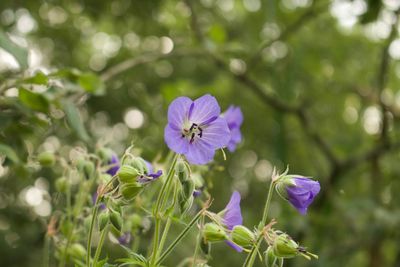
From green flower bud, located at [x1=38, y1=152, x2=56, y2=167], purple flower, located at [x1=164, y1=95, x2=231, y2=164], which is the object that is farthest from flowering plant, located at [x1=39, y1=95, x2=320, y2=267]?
green flower bud, located at [x1=38, y1=152, x2=56, y2=167]

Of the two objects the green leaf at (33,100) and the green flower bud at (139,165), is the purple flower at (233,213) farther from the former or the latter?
the green leaf at (33,100)

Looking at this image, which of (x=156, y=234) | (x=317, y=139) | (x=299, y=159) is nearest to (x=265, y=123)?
(x=299, y=159)

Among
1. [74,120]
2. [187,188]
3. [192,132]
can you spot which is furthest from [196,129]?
[74,120]

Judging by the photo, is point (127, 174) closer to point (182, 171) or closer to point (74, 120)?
point (182, 171)

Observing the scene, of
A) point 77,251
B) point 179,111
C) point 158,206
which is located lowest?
point 77,251

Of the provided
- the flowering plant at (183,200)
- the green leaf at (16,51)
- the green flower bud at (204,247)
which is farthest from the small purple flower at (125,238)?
the green leaf at (16,51)

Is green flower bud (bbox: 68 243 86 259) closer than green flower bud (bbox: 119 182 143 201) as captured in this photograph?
No

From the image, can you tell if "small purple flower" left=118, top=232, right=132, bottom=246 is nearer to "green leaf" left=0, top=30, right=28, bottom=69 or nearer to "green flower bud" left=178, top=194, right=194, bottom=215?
"green flower bud" left=178, top=194, right=194, bottom=215
